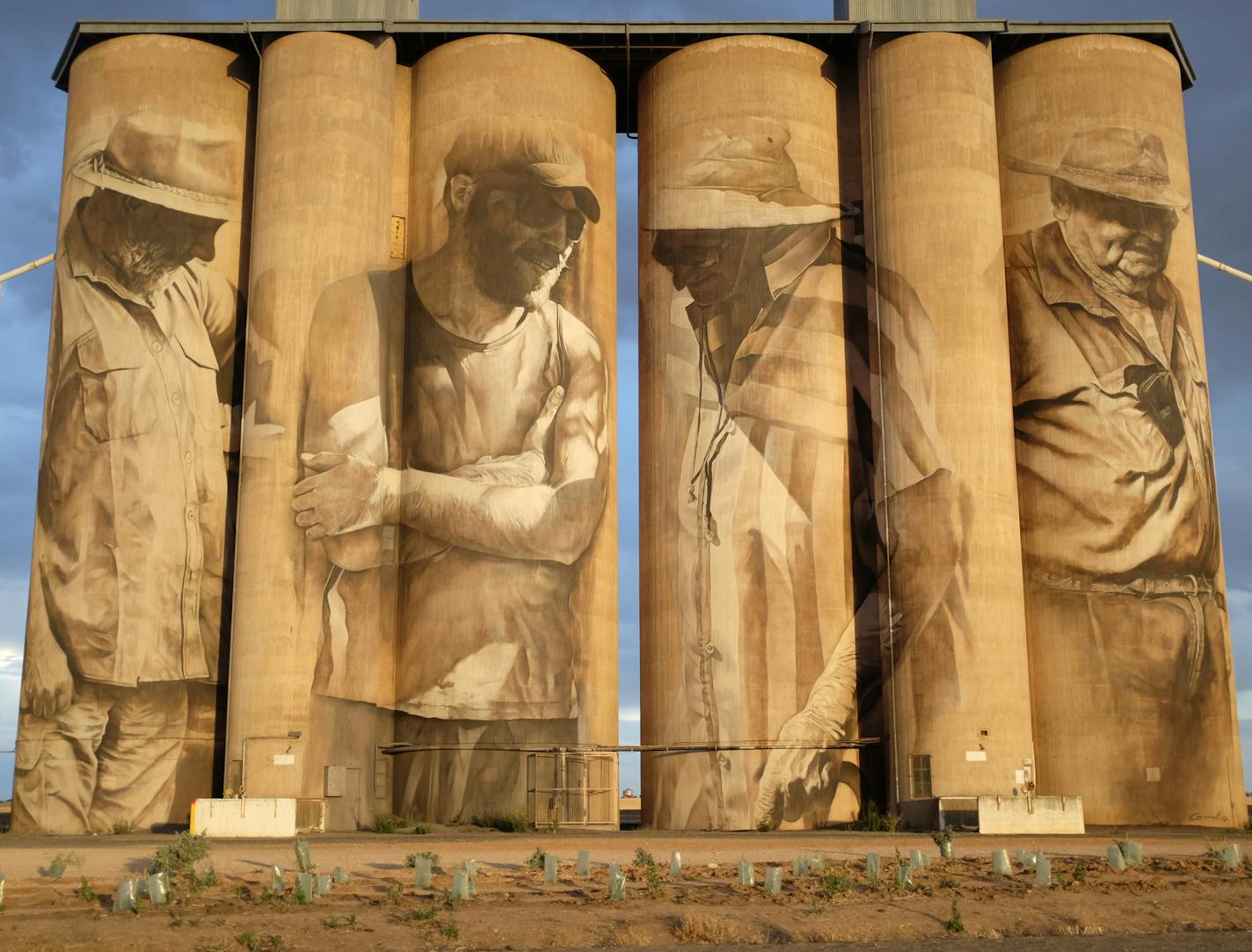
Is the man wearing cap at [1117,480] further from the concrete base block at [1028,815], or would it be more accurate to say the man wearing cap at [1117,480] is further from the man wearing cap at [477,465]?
the man wearing cap at [477,465]

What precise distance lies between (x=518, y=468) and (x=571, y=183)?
372 inches

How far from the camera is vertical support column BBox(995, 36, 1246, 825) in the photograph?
149 ft

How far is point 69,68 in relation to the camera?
51.3m

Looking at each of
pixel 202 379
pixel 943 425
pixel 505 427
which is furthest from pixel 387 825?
pixel 943 425

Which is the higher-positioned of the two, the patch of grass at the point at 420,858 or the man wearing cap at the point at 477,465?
the man wearing cap at the point at 477,465

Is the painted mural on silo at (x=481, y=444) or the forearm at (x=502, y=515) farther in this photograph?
the forearm at (x=502, y=515)

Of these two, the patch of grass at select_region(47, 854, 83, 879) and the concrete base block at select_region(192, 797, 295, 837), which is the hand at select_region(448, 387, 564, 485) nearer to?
the concrete base block at select_region(192, 797, 295, 837)

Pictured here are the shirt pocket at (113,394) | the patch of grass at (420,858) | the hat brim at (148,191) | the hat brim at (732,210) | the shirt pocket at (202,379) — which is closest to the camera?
the patch of grass at (420,858)

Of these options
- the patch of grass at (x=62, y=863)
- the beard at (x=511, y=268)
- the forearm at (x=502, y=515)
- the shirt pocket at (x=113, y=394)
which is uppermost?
the beard at (x=511, y=268)

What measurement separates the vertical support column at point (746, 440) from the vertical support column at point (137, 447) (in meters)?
13.2

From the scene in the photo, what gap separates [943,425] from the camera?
45562 mm

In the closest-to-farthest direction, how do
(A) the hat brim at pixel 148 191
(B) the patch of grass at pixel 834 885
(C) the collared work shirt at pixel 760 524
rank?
(B) the patch of grass at pixel 834 885, (C) the collared work shirt at pixel 760 524, (A) the hat brim at pixel 148 191

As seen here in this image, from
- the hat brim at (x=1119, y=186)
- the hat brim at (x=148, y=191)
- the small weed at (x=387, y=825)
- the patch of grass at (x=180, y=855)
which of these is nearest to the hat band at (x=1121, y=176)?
the hat brim at (x=1119, y=186)

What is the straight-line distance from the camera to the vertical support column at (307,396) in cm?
4341
